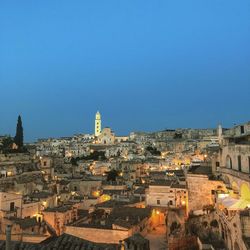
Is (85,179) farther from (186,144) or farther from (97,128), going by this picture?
(97,128)

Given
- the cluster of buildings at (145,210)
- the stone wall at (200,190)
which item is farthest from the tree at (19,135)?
the stone wall at (200,190)

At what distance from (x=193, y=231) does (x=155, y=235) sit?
5343 mm

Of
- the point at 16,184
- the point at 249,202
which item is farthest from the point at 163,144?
the point at 249,202

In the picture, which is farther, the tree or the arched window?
the tree

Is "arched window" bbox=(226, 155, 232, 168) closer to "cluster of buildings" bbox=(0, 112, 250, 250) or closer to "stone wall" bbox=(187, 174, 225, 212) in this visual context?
"cluster of buildings" bbox=(0, 112, 250, 250)

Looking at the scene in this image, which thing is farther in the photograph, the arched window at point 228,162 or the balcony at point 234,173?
the arched window at point 228,162

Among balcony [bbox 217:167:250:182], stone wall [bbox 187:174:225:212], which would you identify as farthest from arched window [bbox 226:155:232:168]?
stone wall [bbox 187:174:225:212]

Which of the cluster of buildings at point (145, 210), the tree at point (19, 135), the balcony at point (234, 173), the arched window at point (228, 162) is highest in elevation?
the tree at point (19, 135)

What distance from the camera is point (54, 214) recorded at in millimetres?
28062

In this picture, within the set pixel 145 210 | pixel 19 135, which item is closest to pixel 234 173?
pixel 145 210

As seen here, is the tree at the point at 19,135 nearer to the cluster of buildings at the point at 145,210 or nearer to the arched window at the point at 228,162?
the cluster of buildings at the point at 145,210

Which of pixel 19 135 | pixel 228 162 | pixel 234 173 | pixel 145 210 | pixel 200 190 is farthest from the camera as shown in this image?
pixel 19 135

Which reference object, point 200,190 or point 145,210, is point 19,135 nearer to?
point 145,210

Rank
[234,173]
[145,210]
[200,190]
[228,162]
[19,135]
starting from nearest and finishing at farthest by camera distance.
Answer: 1. [234,173]
2. [200,190]
3. [228,162]
4. [145,210]
5. [19,135]
